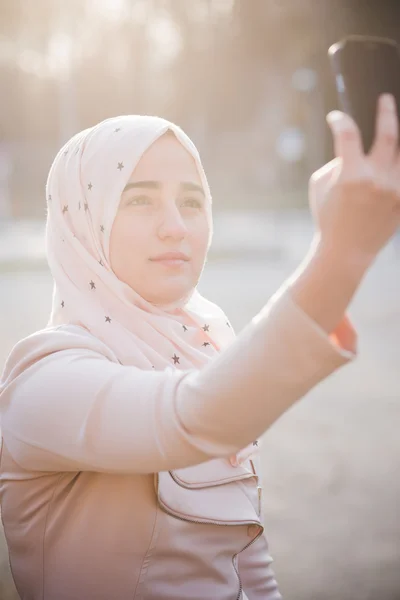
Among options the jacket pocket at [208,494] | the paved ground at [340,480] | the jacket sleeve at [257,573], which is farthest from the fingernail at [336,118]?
the paved ground at [340,480]

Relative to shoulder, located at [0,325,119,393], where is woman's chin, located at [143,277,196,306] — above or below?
above

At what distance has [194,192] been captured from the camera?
1633 millimetres

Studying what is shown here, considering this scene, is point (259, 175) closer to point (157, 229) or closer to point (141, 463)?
point (157, 229)

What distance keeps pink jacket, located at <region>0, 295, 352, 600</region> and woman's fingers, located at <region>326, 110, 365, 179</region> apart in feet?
0.63

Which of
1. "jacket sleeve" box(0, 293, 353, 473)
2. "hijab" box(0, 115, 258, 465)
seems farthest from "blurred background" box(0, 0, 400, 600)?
"jacket sleeve" box(0, 293, 353, 473)

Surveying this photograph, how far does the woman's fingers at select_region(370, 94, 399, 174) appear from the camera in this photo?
1030 mm

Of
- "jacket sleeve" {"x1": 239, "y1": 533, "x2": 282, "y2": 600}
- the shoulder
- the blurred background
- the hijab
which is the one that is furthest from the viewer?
the blurred background

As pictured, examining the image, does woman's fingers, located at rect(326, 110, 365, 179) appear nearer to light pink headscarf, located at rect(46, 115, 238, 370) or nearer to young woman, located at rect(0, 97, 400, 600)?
young woman, located at rect(0, 97, 400, 600)

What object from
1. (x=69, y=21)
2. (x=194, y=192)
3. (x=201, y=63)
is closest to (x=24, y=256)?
(x=69, y=21)

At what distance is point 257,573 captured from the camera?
166 centimetres

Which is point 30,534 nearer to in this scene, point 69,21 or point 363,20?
point 363,20

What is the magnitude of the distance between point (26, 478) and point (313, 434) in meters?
3.44

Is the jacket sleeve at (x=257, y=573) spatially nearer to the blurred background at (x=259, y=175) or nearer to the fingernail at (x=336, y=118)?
the fingernail at (x=336, y=118)

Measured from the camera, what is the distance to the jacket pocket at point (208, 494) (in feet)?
4.75
